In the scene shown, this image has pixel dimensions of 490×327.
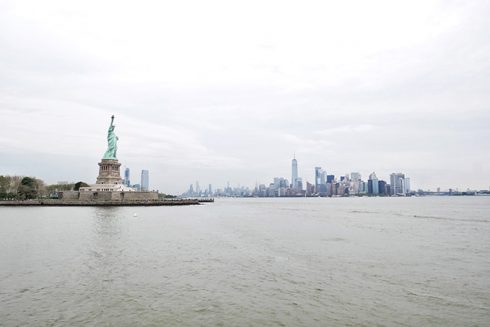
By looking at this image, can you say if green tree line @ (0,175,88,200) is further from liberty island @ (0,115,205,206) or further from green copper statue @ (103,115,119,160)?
green copper statue @ (103,115,119,160)

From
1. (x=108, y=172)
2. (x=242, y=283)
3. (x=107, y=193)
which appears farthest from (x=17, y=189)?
(x=242, y=283)

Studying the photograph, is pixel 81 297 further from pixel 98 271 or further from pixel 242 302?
pixel 242 302

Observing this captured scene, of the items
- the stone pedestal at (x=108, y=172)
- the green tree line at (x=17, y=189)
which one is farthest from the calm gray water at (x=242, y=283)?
the green tree line at (x=17, y=189)

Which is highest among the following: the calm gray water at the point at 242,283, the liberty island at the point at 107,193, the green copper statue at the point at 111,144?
the green copper statue at the point at 111,144

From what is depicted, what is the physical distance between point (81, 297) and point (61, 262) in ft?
27.0

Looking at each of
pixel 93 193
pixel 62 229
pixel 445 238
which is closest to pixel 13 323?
pixel 62 229

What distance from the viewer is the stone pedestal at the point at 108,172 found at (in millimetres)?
104938

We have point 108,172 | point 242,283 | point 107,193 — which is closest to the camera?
point 242,283

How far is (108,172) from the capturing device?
106 meters

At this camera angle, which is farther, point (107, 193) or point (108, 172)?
point (108, 172)

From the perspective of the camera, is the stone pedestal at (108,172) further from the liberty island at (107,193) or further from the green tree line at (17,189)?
the green tree line at (17,189)

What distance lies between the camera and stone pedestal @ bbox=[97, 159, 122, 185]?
105 meters

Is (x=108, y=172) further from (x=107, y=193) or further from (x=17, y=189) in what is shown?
(x=17, y=189)

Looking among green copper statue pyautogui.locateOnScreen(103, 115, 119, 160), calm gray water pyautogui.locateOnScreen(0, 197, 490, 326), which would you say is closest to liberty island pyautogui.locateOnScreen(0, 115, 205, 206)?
green copper statue pyautogui.locateOnScreen(103, 115, 119, 160)
